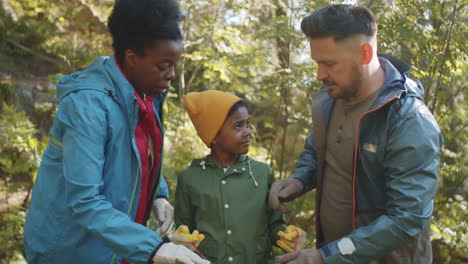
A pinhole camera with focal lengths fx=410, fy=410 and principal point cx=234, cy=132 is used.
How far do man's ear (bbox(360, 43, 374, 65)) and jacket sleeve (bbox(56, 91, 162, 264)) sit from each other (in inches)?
57.4

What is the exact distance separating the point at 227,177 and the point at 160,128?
0.56 meters

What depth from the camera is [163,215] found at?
2.76 m

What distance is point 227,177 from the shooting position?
2.75 meters

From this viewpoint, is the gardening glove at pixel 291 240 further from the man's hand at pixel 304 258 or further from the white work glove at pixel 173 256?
the white work glove at pixel 173 256

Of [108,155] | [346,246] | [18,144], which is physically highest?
[108,155]

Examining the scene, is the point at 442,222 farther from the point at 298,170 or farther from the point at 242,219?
the point at 242,219

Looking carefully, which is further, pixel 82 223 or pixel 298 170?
pixel 298 170

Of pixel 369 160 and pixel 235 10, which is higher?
pixel 235 10

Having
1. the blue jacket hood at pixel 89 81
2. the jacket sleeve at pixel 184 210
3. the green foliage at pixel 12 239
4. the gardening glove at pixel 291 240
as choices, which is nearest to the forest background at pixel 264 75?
the green foliage at pixel 12 239

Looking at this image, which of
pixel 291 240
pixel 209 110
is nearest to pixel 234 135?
pixel 209 110

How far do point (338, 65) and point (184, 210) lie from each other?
1355 mm

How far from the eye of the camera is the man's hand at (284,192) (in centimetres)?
254

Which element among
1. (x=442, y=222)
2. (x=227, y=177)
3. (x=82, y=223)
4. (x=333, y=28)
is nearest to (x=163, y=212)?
(x=227, y=177)

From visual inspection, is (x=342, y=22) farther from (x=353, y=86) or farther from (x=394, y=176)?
(x=394, y=176)
